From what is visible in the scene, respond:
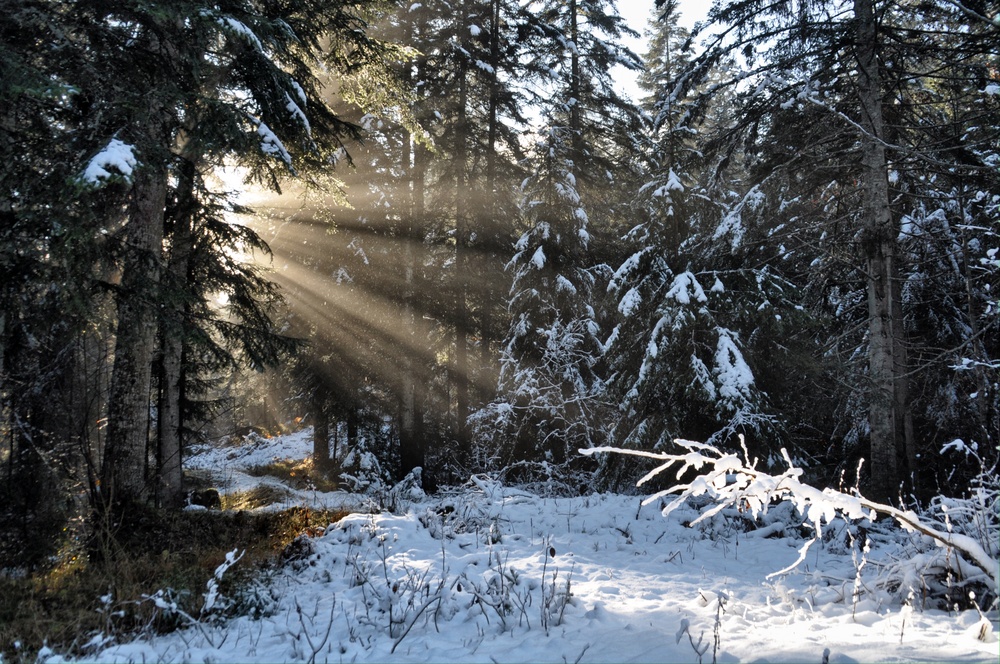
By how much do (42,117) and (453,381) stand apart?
11.9 metres

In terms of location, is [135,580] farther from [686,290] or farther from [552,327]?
[552,327]

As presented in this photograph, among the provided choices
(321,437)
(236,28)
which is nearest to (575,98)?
(236,28)

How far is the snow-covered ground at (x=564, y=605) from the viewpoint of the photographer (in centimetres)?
343

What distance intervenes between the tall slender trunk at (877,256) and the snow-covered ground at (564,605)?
8.36ft

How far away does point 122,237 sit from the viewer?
762 cm

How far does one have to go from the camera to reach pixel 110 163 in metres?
5.91

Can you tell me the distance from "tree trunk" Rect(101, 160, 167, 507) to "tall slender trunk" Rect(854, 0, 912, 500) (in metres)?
11.3

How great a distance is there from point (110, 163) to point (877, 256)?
1141 centimetres

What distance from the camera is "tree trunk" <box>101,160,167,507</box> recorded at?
23.1ft

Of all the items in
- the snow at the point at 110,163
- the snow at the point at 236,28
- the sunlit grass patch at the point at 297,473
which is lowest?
the sunlit grass patch at the point at 297,473

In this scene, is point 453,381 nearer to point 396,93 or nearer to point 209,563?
point 396,93

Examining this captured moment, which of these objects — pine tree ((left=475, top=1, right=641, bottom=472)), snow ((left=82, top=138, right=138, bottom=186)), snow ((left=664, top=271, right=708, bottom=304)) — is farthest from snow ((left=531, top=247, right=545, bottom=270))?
snow ((left=82, top=138, right=138, bottom=186))

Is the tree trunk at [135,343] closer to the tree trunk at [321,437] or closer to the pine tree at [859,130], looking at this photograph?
the tree trunk at [321,437]

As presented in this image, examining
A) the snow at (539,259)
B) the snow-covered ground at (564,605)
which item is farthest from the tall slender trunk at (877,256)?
the snow at (539,259)
